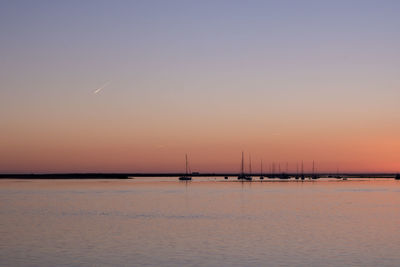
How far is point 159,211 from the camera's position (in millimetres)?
60812

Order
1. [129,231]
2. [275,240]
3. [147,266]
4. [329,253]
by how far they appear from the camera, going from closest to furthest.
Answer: [147,266], [329,253], [275,240], [129,231]

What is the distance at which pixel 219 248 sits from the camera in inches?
1310

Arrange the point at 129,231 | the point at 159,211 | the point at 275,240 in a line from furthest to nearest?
the point at 159,211 < the point at 129,231 < the point at 275,240

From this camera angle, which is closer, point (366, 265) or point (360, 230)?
point (366, 265)

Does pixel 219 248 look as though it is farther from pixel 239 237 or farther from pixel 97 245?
pixel 97 245


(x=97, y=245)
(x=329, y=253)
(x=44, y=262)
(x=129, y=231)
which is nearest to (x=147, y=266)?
(x=44, y=262)

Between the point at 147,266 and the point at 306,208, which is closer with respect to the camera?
the point at 147,266

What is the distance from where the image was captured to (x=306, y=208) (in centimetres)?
6456

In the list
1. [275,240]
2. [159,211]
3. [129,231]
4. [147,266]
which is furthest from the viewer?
[159,211]

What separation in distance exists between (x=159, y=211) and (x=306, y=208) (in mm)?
17580

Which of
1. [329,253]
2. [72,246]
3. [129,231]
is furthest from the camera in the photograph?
[129,231]

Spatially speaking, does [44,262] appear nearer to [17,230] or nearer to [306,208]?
[17,230]

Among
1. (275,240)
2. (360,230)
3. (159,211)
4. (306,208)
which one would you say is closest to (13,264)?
(275,240)

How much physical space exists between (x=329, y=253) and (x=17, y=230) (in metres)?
24.2
